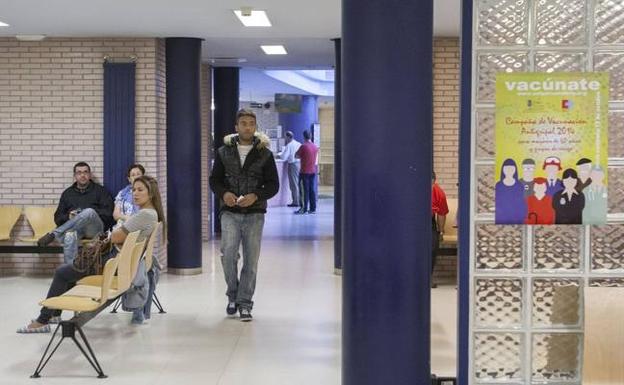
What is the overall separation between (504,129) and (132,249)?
11.0 feet

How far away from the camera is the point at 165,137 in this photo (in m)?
11.8

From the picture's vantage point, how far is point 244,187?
8312 millimetres

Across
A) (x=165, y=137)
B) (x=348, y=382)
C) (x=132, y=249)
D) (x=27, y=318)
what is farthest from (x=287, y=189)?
(x=348, y=382)

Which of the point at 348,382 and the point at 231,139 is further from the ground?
the point at 231,139

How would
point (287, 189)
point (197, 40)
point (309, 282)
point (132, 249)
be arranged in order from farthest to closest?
1. point (287, 189)
2. point (197, 40)
3. point (309, 282)
4. point (132, 249)

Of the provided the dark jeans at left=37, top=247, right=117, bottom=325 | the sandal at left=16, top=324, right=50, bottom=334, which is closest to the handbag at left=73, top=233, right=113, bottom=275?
the dark jeans at left=37, top=247, right=117, bottom=325

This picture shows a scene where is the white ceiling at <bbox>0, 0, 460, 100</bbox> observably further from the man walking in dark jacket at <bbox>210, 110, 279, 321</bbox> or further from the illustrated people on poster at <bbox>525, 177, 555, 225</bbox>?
the illustrated people on poster at <bbox>525, 177, 555, 225</bbox>

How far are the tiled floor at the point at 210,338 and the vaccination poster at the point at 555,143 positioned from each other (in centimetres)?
225

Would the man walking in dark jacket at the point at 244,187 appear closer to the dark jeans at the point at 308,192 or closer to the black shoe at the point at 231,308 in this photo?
the black shoe at the point at 231,308

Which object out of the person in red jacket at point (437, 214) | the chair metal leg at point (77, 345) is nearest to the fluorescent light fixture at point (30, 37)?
the person in red jacket at point (437, 214)

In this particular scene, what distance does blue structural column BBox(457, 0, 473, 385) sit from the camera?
186 inches

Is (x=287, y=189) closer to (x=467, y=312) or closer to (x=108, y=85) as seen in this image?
(x=108, y=85)

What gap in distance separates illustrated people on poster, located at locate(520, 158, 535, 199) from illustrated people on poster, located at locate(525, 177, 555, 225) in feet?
0.10

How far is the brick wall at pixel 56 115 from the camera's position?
11.4 m
